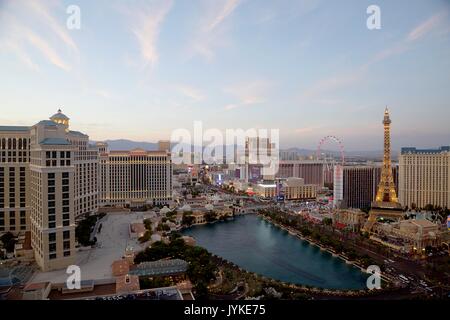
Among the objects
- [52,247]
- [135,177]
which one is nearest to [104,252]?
[52,247]

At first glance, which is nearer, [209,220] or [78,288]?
[78,288]

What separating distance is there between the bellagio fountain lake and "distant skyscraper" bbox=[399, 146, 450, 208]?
4879mm

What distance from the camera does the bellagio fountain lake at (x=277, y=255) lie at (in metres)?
4.85

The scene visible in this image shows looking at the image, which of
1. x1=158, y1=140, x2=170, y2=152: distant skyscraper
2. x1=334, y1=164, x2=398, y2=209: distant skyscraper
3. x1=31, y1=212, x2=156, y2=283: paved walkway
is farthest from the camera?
x1=158, y1=140, x2=170, y2=152: distant skyscraper

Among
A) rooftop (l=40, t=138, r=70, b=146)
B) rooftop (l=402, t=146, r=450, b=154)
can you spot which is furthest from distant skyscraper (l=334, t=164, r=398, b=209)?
rooftop (l=40, t=138, r=70, b=146)

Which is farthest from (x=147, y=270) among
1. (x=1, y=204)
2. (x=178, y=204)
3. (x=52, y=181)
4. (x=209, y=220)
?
(x=178, y=204)

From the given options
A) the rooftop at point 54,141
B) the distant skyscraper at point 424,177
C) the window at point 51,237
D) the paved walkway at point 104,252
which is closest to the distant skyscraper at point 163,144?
the paved walkway at point 104,252

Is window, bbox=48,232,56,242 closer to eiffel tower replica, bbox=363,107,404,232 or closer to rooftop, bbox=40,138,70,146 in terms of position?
rooftop, bbox=40,138,70,146

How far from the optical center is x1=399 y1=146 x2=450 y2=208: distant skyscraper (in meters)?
9.73

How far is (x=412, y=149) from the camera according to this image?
34.7 ft

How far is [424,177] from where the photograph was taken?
10.1m

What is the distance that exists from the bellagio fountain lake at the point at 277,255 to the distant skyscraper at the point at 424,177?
16.0ft
